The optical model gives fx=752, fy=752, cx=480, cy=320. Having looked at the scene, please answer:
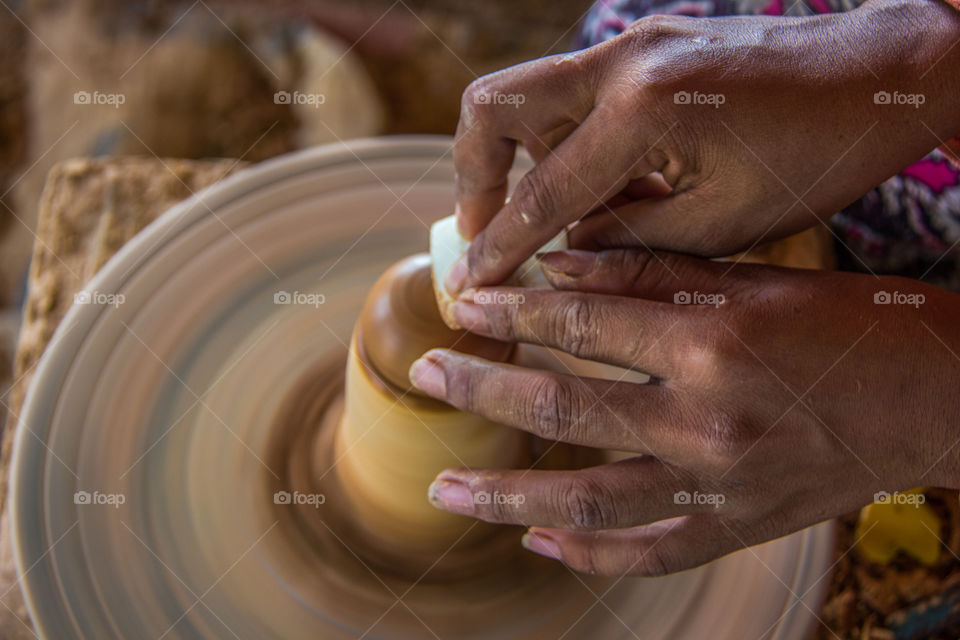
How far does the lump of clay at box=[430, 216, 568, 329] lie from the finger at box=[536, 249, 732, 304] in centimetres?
2

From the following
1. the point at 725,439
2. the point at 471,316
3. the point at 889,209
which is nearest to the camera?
the point at 725,439

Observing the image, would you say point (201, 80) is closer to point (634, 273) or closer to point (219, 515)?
point (219, 515)

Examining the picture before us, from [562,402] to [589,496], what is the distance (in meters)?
0.11

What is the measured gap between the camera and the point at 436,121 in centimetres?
263

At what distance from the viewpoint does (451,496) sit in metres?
0.95

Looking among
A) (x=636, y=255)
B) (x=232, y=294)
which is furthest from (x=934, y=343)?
(x=232, y=294)

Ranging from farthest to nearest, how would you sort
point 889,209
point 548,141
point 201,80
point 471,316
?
point 201,80, point 889,209, point 548,141, point 471,316

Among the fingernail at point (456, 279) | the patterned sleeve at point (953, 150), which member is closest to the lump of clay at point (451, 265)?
the fingernail at point (456, 279)

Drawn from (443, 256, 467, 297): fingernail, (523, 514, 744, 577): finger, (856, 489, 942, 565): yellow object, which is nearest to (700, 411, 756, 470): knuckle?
(523, 514, 744, 577): finger

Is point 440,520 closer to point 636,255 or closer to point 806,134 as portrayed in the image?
point 636,255

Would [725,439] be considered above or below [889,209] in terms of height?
below

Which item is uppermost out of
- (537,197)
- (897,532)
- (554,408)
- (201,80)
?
(201,80)

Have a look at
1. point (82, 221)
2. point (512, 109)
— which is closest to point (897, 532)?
point (512, 109)

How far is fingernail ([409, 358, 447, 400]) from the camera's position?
902mm
